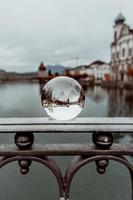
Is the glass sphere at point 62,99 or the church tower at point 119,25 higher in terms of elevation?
the church tower at point 119,25

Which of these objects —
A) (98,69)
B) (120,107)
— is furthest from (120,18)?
(120,107)

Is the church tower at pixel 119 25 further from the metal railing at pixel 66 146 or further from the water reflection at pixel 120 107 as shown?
the metal railing at pixel 66 146

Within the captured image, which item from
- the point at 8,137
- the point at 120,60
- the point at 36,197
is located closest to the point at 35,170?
the point at 36,197

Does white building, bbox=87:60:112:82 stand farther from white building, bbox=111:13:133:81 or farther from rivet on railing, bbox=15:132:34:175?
rivet on railing, bbox=15:132:34:175

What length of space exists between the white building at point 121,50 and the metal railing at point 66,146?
31952 millimetres

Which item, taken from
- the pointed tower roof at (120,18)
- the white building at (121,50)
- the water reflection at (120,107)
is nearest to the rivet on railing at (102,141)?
the water reflection at (120,107)

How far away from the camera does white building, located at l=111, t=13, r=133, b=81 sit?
3303 centimetres

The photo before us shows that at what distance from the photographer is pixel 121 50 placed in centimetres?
3531

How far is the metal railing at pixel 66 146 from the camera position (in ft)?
2.47

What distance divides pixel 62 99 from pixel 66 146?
18 centimetres

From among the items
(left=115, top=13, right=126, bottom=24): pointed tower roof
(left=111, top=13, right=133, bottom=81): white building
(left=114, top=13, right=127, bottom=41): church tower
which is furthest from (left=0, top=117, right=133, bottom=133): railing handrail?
(left=115, top=13, right=126, bottom=24): pointed tower roof

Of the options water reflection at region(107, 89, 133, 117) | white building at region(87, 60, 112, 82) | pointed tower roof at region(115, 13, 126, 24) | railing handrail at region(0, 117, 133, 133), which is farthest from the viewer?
white building at region(87, 60, 112, 82)

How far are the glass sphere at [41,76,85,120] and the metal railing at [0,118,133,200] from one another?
0.04 m

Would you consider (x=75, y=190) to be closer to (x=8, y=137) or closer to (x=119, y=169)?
(x=119, y=169)
